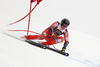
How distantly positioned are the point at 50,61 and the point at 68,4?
580 inches

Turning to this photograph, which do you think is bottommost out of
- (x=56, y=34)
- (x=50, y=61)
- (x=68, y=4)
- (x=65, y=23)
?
(x=50, y=61)

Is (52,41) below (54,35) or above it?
below

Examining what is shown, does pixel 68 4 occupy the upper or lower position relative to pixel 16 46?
upper

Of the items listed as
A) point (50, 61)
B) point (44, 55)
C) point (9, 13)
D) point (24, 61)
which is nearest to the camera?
point (24, 61)

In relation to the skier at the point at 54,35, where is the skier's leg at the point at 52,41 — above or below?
below

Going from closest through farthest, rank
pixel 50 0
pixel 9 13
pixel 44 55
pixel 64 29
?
pixel 44 55 → pixel 64 29 → pixel 9 13 → pixel 50 0

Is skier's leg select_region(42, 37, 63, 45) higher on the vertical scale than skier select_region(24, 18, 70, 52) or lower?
lower

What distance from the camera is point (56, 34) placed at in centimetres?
498

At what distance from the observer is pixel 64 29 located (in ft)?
16.1

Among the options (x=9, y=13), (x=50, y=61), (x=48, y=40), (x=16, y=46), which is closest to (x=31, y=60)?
(x=50, y=61)

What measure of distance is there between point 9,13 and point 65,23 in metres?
11.9

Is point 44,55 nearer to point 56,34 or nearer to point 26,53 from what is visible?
point 26,53

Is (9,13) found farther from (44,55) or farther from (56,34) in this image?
(44,55)

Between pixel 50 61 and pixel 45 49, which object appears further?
pixel 45 49
